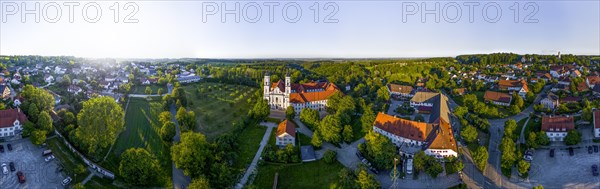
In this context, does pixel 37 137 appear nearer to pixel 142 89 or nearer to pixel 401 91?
pixel 142 89

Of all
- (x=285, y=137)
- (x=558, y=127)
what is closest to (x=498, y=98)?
(x=558, y=127)

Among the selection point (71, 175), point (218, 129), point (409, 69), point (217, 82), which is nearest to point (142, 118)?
point (218, 129)

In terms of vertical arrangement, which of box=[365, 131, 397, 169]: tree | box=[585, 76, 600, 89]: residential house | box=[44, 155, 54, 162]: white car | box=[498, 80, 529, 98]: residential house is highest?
box=[585, 76, 600, 89]: residential house

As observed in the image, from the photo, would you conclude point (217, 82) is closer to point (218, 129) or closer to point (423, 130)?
point (218, 129)

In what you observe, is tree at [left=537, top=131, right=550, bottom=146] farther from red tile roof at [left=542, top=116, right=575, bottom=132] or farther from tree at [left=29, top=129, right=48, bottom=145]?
tree at [left=29, top=129, right=48, bottom=145]

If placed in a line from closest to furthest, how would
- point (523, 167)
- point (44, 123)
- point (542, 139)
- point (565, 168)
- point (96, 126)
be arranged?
point (523, 167)
point (565, 168)
point (96, 126)
point (542, 139)
point (44, 123)

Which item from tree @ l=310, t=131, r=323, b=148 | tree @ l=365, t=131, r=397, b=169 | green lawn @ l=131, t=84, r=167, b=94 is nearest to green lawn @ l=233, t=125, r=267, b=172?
tree @ l=310, t=131, r=323, b=148
